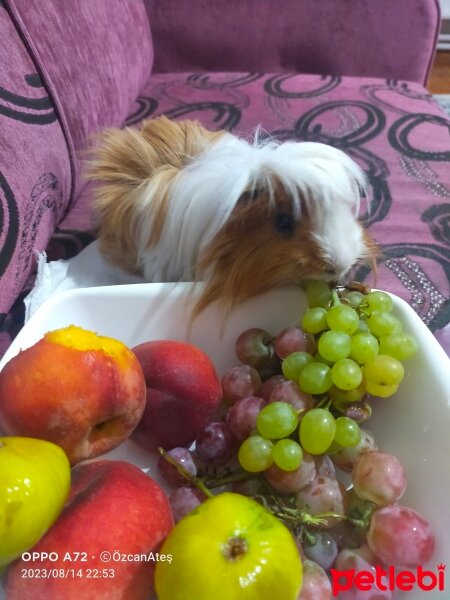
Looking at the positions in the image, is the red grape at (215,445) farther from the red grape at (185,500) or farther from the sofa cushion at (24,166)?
the sofa cushion at (24,166)

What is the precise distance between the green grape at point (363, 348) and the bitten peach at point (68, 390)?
0.25m

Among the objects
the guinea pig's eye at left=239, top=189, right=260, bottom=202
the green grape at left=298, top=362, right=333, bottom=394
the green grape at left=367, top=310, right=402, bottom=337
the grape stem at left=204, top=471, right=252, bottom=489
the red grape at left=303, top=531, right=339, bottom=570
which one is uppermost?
the guinea pig's eye at left=239, top=189, right=260, bottom=202

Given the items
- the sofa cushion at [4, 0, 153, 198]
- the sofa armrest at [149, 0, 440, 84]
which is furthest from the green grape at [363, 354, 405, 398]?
the sofa armrest at [149, 0, 440, 84]

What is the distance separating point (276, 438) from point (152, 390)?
145 mm

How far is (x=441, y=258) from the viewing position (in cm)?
95

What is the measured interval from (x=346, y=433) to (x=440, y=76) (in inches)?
113

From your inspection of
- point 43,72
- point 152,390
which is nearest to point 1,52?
point 43,72

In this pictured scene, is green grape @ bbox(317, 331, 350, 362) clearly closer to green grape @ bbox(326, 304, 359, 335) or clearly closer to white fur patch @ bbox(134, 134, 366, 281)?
green grape @ bbox(326, 304, 359, 335)

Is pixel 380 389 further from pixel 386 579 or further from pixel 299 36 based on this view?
pixel 299 36

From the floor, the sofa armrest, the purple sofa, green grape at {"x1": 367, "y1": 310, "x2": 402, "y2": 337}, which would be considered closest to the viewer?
green grape at {"x1": 367, "y1": 310, "x2": 402, "y2": 337}

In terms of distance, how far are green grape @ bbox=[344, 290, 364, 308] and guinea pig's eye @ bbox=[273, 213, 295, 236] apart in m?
0.12

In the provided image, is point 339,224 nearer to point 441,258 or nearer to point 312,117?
point 441,258

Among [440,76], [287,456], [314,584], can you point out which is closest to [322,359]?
[287,456]

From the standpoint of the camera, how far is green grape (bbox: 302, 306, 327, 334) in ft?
2.06
